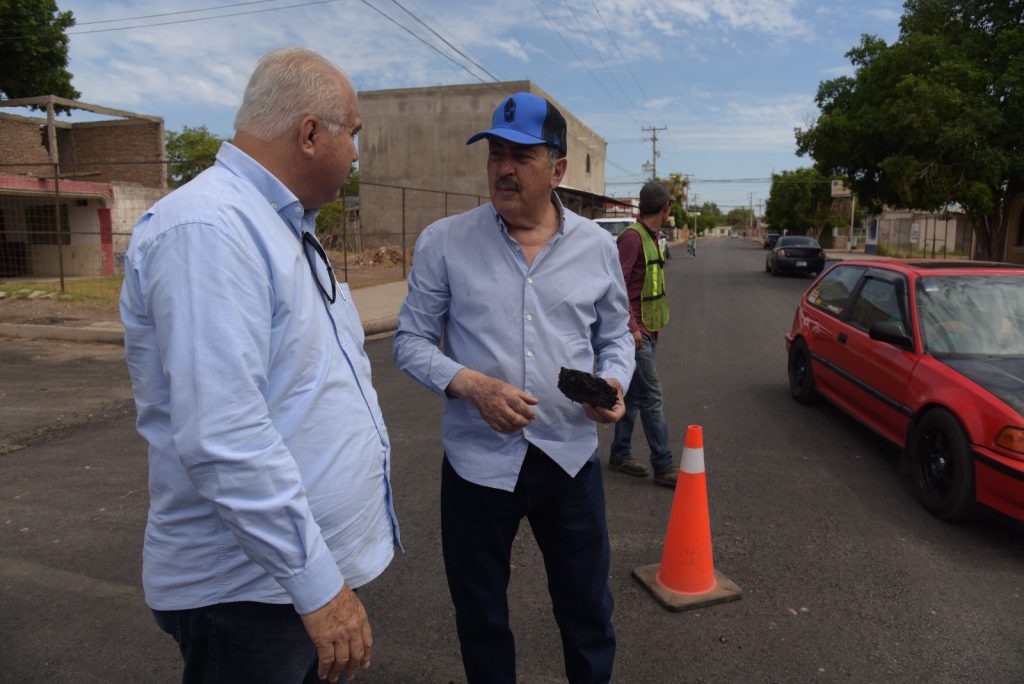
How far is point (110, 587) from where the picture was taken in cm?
335

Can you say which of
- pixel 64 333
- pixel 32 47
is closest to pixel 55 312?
pixel 64 333

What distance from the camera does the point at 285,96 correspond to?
1455 millimetres

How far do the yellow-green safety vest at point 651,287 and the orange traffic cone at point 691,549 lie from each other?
55.3 inches

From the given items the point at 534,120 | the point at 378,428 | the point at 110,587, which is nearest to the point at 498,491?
the point at 378,428

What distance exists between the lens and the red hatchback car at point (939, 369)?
151 inches

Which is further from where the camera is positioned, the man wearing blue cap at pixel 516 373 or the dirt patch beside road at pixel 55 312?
the dirt patch beside road at pixel 55 312

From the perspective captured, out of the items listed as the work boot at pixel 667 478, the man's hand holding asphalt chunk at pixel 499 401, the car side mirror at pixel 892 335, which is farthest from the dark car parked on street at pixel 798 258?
the man's hand holding asphalt chunk at pixel 499 401

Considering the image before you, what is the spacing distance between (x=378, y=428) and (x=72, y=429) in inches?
213

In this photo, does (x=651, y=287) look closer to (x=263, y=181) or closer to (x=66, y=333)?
(x=263, y=181)

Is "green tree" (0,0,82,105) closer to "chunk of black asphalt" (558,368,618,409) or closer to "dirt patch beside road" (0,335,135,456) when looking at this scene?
"dirt patch beside road" (0,335,135,456)

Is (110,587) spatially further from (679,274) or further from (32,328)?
(679,274)

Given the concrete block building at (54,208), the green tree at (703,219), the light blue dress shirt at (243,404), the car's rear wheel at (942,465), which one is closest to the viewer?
the light blue dress shirt at (243,404)

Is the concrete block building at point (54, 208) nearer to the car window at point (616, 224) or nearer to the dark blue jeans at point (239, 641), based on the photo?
the car window at point (616, 224)

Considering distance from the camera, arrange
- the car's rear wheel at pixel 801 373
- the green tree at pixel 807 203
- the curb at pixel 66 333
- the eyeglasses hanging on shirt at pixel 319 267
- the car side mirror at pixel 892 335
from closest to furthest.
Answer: the eyeglasses hanging on shirt at pixel 319 267 → the car side mirror at pixel 892 335 → the car's rear wheel at pixel 801 373 → the curb at pixel 66 333 → the green tree at pixel 807 203
